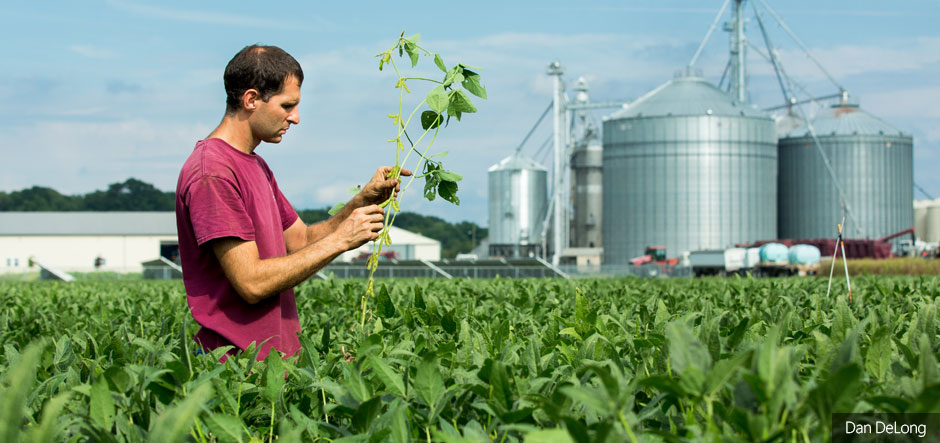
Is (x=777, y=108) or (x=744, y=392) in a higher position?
(x=777, y=108)

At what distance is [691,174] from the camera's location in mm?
62094

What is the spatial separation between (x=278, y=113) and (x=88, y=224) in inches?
3408

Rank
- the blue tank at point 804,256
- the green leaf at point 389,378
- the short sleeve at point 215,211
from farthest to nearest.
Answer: the blue tank at point 804,256 → the short sleeve at point 215,211 → the green leaf at point 389,378

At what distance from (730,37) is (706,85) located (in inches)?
238

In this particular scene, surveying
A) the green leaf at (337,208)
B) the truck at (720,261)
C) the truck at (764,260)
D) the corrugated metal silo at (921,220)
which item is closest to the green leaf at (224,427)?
the green leaf at (337,208)

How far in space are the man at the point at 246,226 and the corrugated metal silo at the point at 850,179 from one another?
6733 centimetres

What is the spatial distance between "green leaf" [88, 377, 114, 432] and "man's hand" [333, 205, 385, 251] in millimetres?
1349

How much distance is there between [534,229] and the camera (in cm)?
7081

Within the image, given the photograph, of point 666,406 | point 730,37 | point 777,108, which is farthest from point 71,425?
point 777,108

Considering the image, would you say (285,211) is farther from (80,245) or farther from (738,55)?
(80,245)

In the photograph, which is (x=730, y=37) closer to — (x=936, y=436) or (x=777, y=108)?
(x=777, y=108)

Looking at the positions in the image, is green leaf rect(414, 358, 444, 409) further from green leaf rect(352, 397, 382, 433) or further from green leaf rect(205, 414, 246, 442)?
green leaf rect(205, 414, 246, 442)

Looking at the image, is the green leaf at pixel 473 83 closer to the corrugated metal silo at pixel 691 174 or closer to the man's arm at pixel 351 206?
the man's arm at pixel 351 206

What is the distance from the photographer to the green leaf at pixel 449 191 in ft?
10.2
